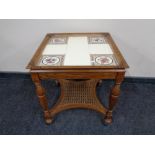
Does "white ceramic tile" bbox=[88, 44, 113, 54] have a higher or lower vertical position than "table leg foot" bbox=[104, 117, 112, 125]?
higher

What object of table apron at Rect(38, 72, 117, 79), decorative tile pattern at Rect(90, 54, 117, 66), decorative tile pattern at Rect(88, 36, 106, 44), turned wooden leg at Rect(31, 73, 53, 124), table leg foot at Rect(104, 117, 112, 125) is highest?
decorative tile pattern at Rect(88, 36, 106, 44)

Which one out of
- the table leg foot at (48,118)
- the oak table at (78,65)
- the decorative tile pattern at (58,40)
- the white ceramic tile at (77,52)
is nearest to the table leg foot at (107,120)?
the oak table at (78,65)

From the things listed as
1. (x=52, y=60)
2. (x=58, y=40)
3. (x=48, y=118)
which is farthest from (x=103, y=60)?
(x=48, y=118)

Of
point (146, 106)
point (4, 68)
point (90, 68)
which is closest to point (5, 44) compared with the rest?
point (4, 68)

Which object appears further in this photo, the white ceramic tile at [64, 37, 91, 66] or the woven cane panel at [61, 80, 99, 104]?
the woven cane panel at [61, 80, 99, 104]

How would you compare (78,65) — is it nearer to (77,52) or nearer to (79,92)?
(77,52)

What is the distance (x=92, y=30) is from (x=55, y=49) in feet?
1.45

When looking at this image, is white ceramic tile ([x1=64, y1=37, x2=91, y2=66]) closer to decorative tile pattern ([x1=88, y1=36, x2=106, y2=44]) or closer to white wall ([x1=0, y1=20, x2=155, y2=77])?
decorative tile pattern ([x1=88, y1=36, x2=106, y2=44])

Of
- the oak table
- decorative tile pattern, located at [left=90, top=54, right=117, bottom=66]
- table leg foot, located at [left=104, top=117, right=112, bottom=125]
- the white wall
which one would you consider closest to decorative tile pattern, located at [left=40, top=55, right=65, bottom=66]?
the oak table

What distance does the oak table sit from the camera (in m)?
0.79

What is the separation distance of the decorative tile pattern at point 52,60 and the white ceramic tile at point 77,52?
0.03 m

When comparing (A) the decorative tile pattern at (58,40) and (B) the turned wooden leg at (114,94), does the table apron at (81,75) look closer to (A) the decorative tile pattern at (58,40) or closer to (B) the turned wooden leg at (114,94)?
(B) the turned wooden leg at (114,94)

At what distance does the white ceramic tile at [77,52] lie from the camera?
0.83 meters

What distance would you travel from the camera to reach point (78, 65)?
80 centimetres
